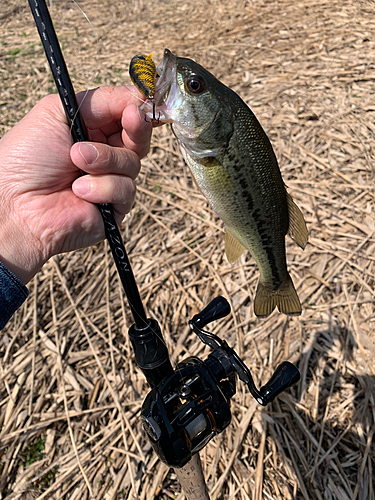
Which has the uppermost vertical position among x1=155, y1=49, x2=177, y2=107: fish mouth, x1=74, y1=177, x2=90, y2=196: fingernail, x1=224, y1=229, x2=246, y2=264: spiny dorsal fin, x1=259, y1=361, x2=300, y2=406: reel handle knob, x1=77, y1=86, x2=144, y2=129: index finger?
x1=155, y1=49, x2=177, y2=107: fish mouth

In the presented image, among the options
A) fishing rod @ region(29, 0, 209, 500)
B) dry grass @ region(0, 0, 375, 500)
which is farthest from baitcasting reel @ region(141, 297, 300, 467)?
dry grass @ region(0, 0, 375, 500)

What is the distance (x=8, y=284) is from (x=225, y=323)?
81.7 inches

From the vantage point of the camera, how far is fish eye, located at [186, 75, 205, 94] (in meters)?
1.61

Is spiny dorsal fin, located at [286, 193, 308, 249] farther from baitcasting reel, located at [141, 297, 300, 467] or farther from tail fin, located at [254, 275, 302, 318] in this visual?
baitcasting reel, located at [141, 297, 300, 467]

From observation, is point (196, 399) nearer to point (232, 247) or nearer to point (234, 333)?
point (232, 247)

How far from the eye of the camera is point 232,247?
190cm

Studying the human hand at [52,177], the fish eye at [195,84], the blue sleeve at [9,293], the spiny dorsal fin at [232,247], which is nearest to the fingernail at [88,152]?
the human hand at [52,177]

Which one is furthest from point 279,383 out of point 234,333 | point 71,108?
point 234,333

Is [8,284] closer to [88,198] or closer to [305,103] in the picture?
[88,198]

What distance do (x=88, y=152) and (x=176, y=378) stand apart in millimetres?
1037

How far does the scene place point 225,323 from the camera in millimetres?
A: 3309

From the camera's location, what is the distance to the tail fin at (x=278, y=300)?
1.85 m

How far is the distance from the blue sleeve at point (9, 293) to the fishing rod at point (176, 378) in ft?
1.46

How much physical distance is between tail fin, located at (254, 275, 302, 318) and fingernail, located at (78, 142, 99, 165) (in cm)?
103
